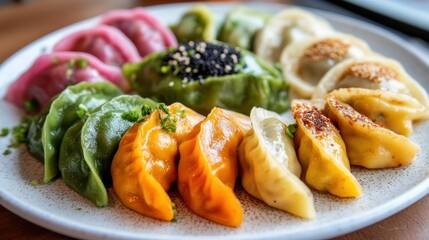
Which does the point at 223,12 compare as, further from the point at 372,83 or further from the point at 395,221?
the point at 395,221

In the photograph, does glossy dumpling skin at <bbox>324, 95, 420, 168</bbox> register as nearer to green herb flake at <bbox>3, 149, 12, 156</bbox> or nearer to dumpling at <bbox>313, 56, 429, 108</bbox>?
dumpling at <bbox>313, 56, 429, 108</bbox>

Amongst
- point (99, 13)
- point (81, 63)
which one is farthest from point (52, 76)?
point (99, 13)

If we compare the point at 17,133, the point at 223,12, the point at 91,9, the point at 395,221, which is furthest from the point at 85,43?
the point at 395,221

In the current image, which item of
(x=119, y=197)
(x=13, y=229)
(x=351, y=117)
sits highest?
(x=351, y=117)

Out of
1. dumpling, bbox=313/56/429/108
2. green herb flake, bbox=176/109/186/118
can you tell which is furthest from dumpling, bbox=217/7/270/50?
green herb flake, bbox=176/109/186/118

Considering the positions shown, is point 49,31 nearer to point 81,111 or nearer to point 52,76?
point 52,76
